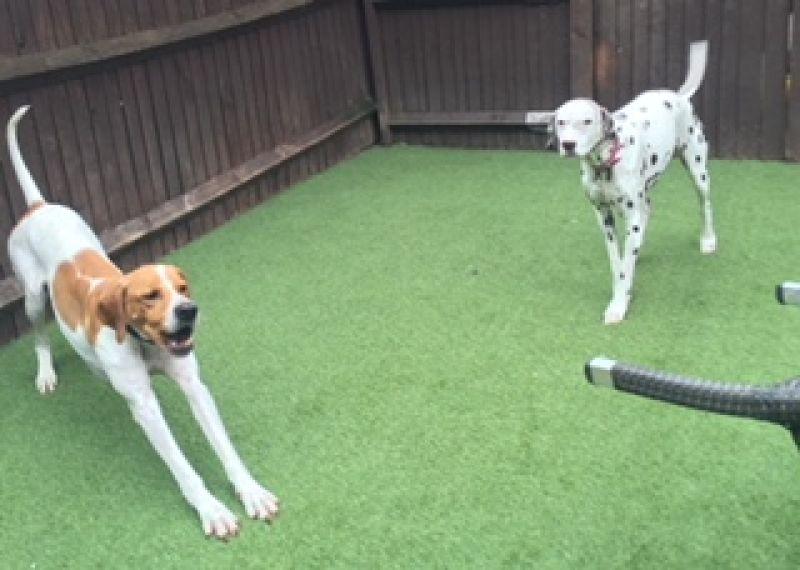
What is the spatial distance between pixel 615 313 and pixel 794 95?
8.80 ft

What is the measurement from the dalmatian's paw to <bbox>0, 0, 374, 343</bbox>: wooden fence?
2.71 metres

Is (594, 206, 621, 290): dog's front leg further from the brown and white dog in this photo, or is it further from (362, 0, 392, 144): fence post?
(362, 0, 392, 144): fence post

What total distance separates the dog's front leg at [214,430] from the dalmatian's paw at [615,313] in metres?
1.68

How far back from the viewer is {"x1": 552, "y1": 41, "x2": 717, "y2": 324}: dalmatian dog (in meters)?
3.51

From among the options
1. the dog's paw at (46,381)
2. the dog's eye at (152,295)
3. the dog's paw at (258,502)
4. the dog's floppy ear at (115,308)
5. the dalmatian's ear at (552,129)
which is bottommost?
the dog's paw at (46,381)

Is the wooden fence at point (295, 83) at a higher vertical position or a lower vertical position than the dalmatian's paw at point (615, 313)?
higher

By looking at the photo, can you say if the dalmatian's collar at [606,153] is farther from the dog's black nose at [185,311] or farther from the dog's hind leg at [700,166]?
the dog's black nose at [185,311]

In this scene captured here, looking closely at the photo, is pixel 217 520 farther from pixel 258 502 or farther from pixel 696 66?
pixel 696 66

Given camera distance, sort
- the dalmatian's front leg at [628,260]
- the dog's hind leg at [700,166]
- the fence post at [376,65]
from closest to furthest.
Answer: the dalmatian's front leg at [628,260] → the dog's hind leg at [700,166] → the fence post at [376,65]

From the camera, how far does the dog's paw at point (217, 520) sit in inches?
108

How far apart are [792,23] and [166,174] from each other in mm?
3885

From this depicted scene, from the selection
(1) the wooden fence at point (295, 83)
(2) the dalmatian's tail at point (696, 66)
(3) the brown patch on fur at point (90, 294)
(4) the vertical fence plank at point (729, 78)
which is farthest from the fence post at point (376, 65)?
(3) the brown patch on fur at point (90, 294)

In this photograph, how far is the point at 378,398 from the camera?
344cm

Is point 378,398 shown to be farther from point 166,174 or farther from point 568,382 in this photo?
point 166,174
